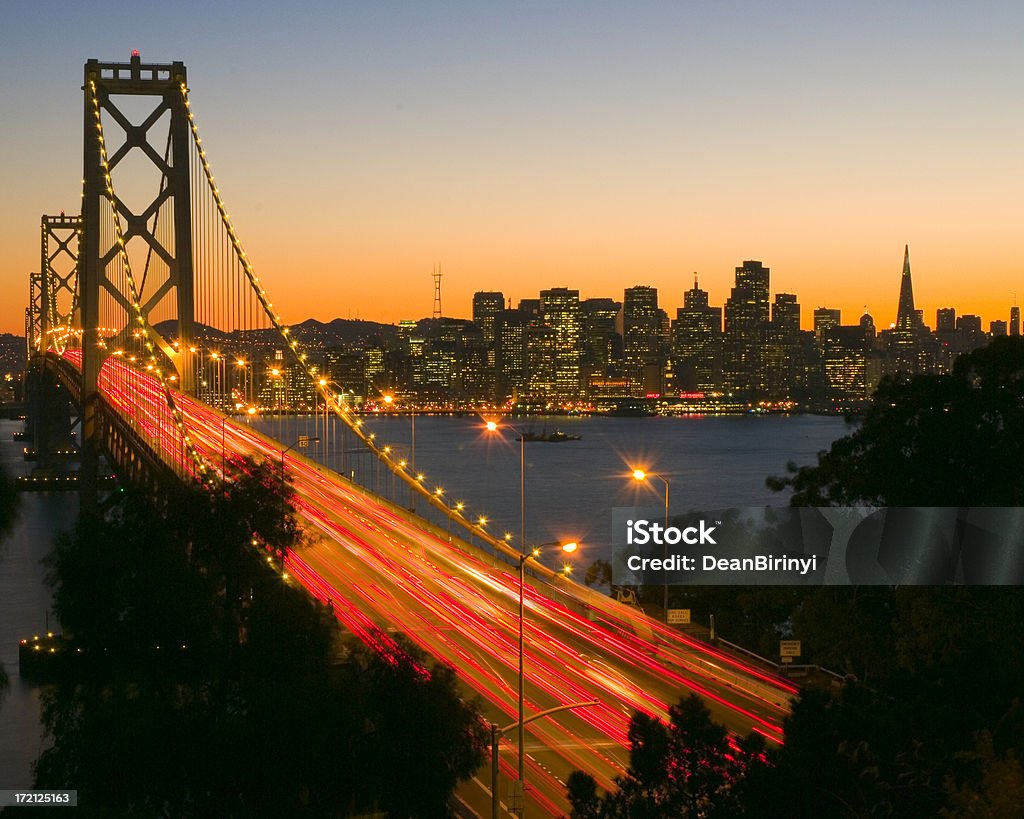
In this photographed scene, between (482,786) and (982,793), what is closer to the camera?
(982,793)

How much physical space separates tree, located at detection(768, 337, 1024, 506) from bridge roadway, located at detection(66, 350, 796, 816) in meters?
3.01

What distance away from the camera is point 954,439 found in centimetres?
1747

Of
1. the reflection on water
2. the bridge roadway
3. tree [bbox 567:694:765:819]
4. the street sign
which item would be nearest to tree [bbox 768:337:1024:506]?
the street sign

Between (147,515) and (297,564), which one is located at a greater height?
(147,515)

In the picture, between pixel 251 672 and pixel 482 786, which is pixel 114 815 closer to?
pixel 251 672

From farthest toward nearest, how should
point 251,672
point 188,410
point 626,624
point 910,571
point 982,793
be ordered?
point 188,410
point 626,624
point 910,571
point 251,672
point 982,793

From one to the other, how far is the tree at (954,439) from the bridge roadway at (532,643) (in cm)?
301

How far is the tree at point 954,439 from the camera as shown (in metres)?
17.0

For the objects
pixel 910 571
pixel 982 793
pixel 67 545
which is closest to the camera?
pixel 982 793

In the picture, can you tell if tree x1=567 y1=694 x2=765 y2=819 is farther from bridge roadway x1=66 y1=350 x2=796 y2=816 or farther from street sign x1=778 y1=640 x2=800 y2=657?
street sign x1=778 y1=640 x2=800 y2=657

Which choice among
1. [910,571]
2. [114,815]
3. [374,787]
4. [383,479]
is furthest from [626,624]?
[383,479]

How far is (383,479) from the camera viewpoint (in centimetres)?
6844

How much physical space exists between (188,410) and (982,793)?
27.3m

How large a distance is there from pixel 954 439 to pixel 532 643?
5827mm
